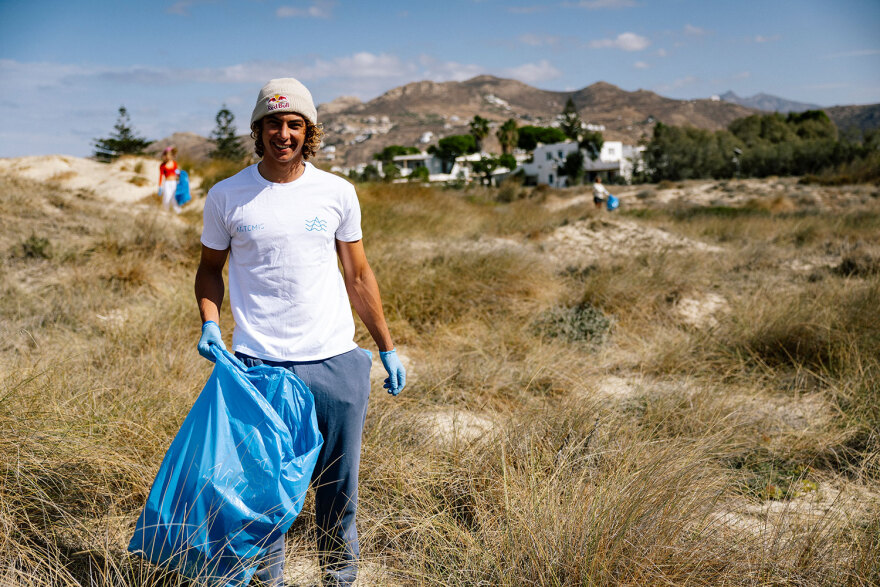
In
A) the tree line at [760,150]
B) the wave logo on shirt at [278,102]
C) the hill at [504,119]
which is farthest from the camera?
the hill at [504,119]

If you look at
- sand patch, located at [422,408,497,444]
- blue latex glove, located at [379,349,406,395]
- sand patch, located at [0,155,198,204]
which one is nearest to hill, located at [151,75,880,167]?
sand patch, located at [0,155,198,204]

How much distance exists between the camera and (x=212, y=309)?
1.92 m

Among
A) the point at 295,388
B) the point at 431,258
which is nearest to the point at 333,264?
the point at 295,388

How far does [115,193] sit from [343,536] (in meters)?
12.8

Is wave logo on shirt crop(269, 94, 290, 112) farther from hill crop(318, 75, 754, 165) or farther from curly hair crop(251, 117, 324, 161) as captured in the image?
hill crop(318, 75, 754, 165)

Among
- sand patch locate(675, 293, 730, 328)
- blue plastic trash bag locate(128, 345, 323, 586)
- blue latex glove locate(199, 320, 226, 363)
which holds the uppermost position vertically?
blue latex glove locate(199, 320, 226, 363)

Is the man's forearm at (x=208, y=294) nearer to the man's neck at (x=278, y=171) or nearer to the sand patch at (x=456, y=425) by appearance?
the man's neck at (x=278, y=171)

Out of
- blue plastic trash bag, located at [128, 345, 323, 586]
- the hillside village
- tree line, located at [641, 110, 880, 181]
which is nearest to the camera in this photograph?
blue plastic trash bag, located at [128, 345, 323, 586]

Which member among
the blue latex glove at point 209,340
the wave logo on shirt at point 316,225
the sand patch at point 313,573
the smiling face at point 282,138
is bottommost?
the sand patch at point 313,573

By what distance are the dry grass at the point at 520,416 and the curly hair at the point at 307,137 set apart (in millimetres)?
1331

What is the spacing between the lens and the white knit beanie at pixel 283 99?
1.73m

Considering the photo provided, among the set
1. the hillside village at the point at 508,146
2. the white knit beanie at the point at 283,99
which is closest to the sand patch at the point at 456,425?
the white knit beanie at the point at 283,99

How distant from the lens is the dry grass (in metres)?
1.98

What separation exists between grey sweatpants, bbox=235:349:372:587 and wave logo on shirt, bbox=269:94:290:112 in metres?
0.75
